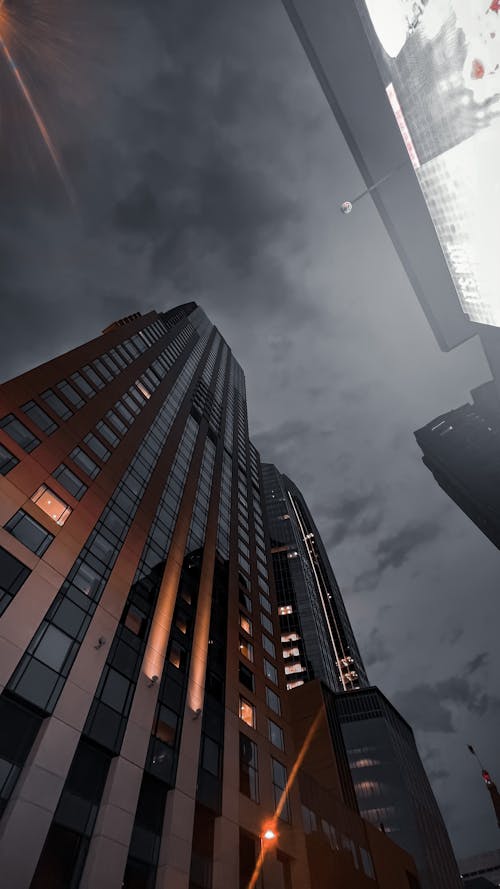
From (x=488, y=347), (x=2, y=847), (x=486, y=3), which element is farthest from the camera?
(x=2, y=847)

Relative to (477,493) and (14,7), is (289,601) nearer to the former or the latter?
(477,493)

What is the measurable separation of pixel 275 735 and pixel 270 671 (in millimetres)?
5973

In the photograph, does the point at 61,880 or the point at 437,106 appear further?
the point at 61,880

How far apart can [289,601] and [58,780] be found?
9848 cm

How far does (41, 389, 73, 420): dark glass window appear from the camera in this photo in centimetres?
Answer: 3391

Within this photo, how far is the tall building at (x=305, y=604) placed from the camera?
10019 cm

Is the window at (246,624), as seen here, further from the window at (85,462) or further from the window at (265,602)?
the window at (85,462)

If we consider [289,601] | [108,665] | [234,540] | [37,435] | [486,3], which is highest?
[289,601]

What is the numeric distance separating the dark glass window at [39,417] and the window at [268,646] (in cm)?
2647

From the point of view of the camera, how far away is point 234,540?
48.2 metres

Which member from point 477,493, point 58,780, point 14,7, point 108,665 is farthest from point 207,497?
point 477,493

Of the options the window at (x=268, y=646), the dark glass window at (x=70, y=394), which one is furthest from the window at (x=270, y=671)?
the dark glass window at (x=70, y=394)

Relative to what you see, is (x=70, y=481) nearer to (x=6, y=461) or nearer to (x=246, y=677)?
(x=6, y=461)

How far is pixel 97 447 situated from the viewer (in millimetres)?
35625
